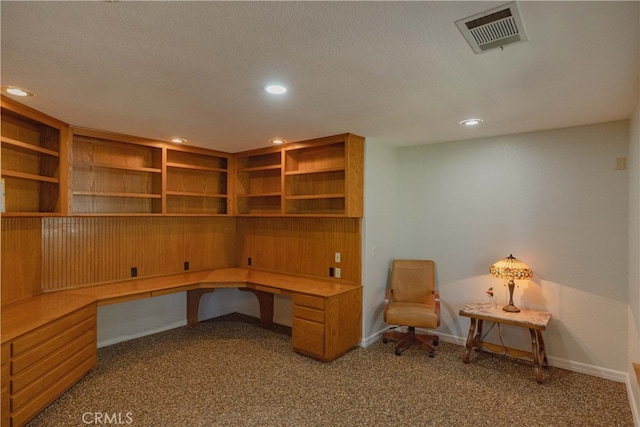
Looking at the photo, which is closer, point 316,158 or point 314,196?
point 314,196


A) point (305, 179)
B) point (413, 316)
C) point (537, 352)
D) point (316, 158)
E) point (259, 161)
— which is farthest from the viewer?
point (259, 161)

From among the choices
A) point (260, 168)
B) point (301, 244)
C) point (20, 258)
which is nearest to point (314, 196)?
point (301, 244)

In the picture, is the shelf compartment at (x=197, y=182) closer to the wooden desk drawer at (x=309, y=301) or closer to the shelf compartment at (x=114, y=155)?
the shelf compartment at (x=114, y=155)

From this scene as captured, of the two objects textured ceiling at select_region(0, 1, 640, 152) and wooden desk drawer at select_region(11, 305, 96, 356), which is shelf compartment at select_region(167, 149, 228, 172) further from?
wooden desk drawer at select_region(11, 305, 96, 356)

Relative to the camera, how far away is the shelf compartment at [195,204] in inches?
183

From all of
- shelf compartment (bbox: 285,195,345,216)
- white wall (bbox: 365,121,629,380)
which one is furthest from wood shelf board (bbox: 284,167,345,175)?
white wall (bbox: 365,121,629,380)

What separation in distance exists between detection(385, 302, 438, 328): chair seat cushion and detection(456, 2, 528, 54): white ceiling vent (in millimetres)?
2791

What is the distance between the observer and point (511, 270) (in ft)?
11.5

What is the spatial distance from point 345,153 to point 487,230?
73.4 inches

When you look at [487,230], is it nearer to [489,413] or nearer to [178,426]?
[489,413]

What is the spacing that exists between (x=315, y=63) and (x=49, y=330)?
2848 millimetres

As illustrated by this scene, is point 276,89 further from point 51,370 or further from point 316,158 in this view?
point 51,370

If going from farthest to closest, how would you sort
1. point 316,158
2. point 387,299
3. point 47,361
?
point 316,158 → point 387,299 → point 47,361

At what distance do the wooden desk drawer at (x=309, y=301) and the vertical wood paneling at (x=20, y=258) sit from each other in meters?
2.59
